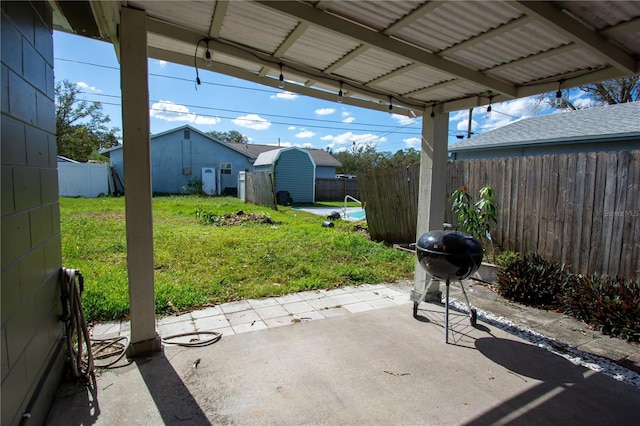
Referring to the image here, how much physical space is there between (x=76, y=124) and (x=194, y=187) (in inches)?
558

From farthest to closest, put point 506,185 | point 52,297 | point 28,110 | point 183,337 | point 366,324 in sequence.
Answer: point 506,185
point 366,324
point 183,337
point 52,297
point 28,110

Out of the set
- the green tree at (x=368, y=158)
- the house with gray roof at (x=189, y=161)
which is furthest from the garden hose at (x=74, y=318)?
the green tree at (x=368, y=158)

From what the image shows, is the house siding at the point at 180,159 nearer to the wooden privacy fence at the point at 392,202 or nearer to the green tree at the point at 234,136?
the wooden privacy fence at the point at 392,202

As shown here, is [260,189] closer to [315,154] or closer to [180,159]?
[180,159]

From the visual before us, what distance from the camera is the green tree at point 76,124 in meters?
→ 23.4

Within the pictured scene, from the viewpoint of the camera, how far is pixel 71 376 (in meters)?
2.30

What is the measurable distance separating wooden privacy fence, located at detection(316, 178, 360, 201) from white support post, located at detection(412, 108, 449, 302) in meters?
17.4

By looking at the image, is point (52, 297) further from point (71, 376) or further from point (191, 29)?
point (191, 29)

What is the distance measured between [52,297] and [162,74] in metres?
14.0

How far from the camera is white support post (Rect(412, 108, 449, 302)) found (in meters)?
3.81

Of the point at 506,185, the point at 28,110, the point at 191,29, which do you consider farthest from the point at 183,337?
the point at 506,185

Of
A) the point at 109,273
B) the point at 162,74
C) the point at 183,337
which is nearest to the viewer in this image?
the point at 183,337

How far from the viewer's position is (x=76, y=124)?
25766mm

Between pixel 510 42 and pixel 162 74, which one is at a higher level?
pixel 162 74
